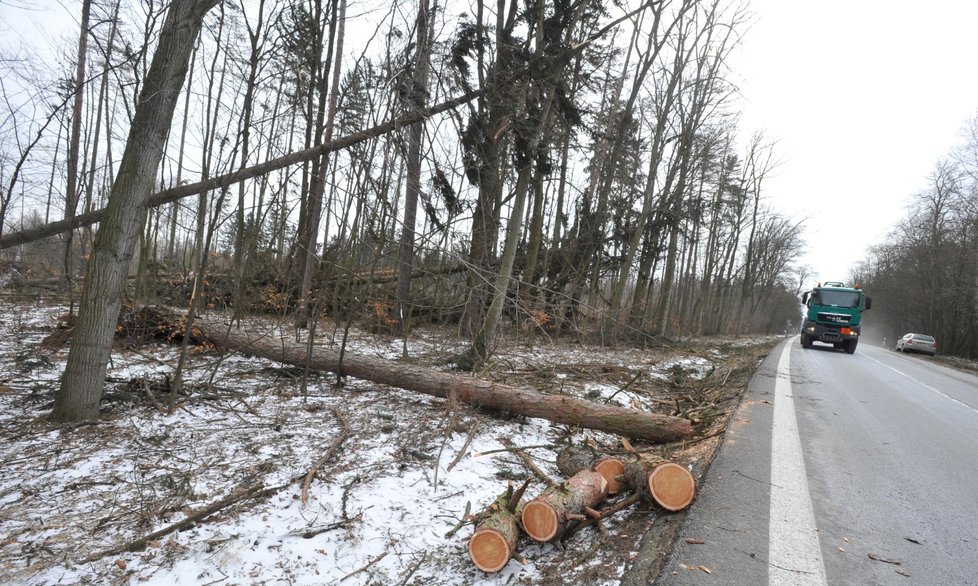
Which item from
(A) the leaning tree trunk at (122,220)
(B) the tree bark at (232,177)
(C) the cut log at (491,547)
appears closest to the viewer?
(C) the cut log at (491,547)

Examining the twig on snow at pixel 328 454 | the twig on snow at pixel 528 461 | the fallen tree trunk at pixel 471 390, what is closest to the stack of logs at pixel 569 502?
the twig on snow at pixel 528 461

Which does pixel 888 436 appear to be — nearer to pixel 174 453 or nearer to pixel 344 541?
pixel 344 541

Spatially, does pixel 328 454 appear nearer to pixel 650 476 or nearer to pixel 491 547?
pixel 491 547

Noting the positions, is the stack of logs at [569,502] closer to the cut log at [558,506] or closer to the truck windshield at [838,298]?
the cut log at [558,506]

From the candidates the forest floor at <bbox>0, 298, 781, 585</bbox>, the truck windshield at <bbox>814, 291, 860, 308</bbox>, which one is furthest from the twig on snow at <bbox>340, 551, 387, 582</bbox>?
the truck windshield at <bbox>814, 291, 860, 308</bbox>

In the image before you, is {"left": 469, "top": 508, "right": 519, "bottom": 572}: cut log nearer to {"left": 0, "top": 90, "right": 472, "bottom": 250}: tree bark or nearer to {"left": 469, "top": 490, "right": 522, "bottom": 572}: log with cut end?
{"left": 469, "top": 490, "right": 522, "bottom": 572}: log with cut end

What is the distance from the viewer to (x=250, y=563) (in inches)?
112

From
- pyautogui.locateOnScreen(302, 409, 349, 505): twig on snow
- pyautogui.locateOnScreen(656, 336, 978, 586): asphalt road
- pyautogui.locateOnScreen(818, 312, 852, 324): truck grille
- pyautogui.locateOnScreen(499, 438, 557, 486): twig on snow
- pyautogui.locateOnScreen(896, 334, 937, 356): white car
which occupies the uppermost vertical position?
pyautogui.locateOnScreen(818, 312, 852, 324): truck grille

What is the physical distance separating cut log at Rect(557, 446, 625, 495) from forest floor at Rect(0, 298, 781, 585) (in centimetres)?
20

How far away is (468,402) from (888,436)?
16.1 ft

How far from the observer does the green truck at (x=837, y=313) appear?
1809cm

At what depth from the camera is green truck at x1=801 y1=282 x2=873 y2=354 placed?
18.1 meters

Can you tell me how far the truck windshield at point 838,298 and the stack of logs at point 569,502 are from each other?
754 inches

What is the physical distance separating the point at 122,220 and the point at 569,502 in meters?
4.82
